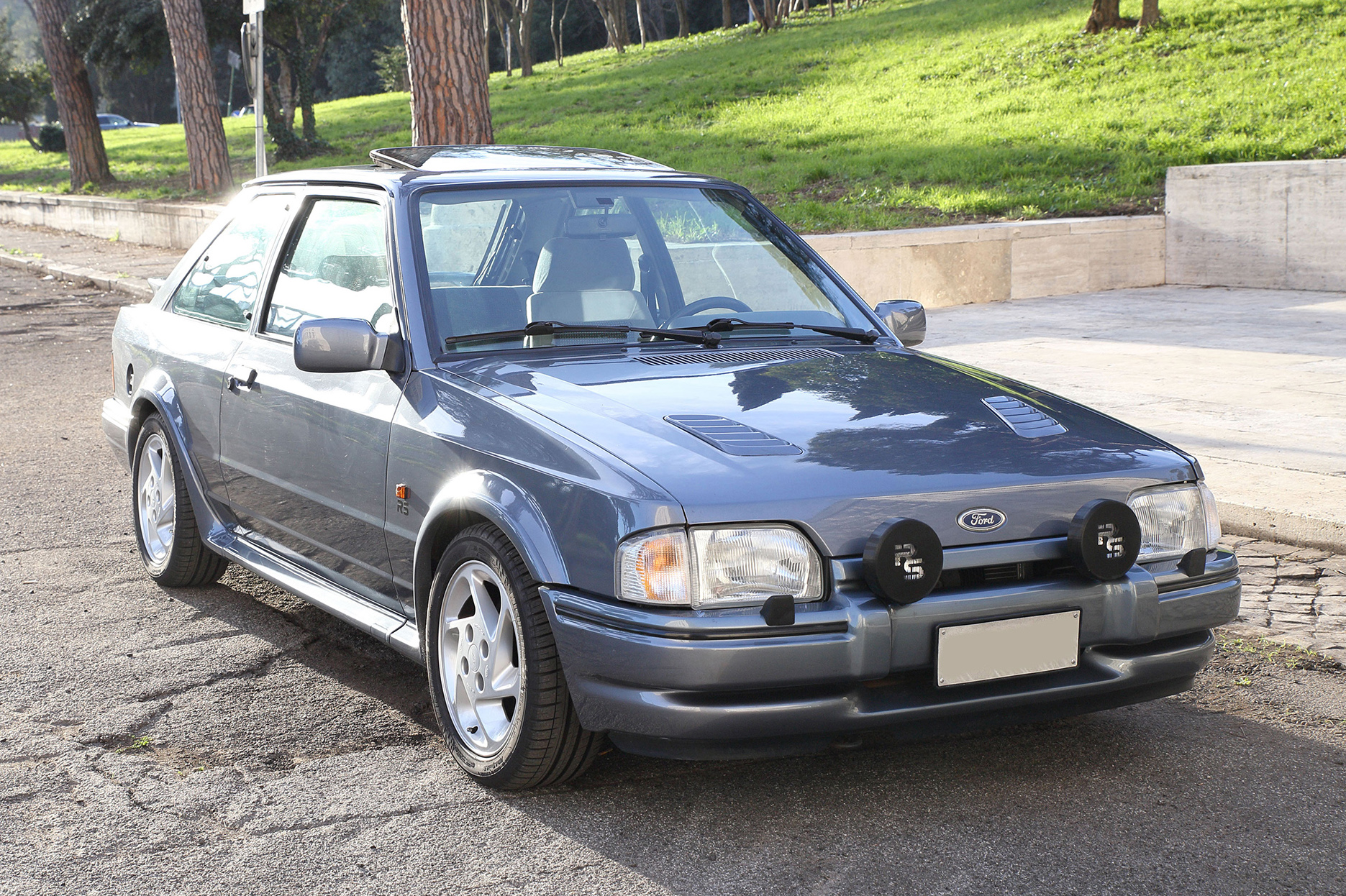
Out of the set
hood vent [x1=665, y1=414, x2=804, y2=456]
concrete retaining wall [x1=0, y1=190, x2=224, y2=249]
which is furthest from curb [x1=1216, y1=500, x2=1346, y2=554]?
concrete retaining wall [x1=0, y1=190, x2=224, y2=249]

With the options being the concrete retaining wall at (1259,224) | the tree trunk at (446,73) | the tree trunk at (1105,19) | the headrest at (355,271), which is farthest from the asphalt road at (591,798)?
the tree trunk at (1105,19)

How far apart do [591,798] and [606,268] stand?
1.71 metres

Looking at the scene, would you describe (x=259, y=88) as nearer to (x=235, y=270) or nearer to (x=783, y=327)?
(x=235, y=270)

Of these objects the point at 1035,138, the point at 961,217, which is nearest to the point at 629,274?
the point at 961,217

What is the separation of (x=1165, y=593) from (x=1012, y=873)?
0.81 metres

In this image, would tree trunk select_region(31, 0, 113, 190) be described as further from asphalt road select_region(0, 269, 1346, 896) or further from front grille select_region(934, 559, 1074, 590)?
front grille select_region(934, 559, 1074, 590)

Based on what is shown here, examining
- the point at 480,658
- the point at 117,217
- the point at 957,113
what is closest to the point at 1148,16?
the point at 957,113

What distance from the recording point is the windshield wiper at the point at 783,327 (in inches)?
166

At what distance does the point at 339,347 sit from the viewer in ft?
12.5

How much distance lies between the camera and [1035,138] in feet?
66.3

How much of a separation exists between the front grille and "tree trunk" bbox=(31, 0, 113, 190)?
28799 millimetres

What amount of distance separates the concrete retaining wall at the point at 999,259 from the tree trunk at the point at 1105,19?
1389 centimetres

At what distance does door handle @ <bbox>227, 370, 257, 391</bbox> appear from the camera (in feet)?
14.7

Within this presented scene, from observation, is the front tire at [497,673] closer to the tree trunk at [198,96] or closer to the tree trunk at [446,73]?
the tree trunk at [446,73]
